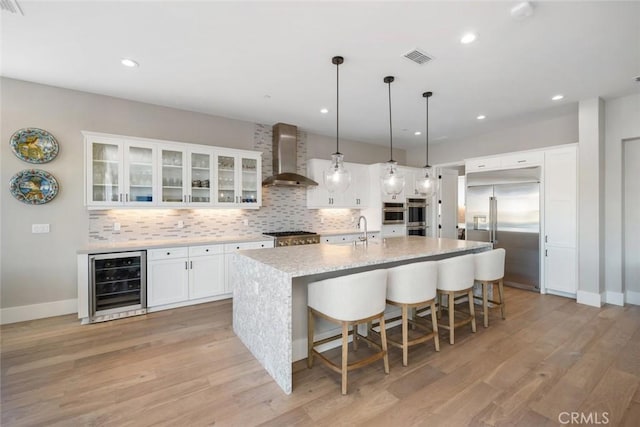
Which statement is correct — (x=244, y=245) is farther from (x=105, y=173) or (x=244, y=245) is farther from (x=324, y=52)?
(x=324, y=52)

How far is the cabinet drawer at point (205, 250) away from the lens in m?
3.91

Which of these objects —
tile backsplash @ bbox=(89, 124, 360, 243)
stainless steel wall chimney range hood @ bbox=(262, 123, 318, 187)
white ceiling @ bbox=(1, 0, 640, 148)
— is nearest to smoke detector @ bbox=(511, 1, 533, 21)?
white ceiling @ bbox=(1, 0, 640, 148)

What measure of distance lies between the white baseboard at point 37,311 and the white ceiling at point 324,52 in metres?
2.71

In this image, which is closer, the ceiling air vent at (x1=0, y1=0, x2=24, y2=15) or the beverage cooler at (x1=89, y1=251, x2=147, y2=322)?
the ceiling air vent at (x1=0, y1=0, x2=24, y2=15)

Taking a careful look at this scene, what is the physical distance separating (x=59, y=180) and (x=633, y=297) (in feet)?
25.8

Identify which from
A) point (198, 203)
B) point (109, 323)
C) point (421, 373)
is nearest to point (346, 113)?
point (198, 203)

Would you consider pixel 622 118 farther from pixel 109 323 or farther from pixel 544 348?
pixel 109 323

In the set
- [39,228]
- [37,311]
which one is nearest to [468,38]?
[39,228]

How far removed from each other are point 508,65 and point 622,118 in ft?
7.73

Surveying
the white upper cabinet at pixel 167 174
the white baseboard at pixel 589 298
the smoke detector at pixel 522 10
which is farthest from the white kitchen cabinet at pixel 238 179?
the white baseboard at pixel 589 298

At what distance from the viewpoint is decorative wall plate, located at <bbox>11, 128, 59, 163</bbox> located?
10.9ft

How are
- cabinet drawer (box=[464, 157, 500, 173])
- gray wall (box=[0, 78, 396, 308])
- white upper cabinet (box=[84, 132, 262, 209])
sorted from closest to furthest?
gray wall (box=[0, 78, 396, 308]) < white upper cabinet (box=[84, 132, 262, 209]) < cabinet drawer (box=[464, 157, 500, 173])

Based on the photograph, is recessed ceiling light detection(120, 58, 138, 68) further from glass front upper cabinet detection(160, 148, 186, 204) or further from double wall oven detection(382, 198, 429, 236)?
double wall oven detection(382, 198, 429, 236)

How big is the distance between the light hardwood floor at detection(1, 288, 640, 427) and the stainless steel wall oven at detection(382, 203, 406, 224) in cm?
299
